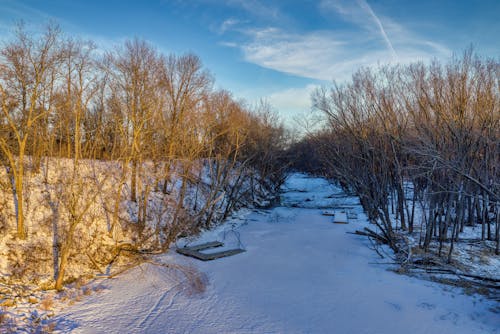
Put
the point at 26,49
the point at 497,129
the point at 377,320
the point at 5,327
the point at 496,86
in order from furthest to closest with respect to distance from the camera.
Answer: the point at 497,129
the point at 496,86
the point at 26,49
the point at 377,320
the point at 5,327

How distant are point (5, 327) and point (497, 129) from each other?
1716cm

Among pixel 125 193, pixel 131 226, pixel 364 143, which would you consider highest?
pixel 364 143

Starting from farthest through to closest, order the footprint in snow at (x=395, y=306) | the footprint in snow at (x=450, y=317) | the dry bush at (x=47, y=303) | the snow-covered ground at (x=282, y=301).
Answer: the footprint in snow at (x=395, y=306) → the dry bush at (x=47, y=303) → the footprint in snow at (x=450, y=317) → the snow-covered ground at (x=282, y=301)

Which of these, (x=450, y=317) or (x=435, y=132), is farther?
(x=435, y=132)

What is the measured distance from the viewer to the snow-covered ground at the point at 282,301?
747 centimetres

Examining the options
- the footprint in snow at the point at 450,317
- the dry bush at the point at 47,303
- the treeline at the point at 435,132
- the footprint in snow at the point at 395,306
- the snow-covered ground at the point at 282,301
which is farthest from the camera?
the treeline at the point at 435,132

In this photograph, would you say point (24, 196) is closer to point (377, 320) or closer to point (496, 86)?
point (377, 320)

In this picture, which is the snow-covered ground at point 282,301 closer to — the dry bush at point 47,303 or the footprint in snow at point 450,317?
the footprint in snow at point 450,317

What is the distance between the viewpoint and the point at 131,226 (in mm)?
14578

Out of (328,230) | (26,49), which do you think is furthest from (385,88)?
(26,49)

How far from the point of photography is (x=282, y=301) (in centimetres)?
878

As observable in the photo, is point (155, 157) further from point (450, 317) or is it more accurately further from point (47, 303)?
point (450, 317)

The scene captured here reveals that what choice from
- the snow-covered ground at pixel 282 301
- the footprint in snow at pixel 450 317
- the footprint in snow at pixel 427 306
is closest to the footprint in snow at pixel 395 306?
the snow-covered ground at pixel 282 301

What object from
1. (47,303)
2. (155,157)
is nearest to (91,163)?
(155,157)
